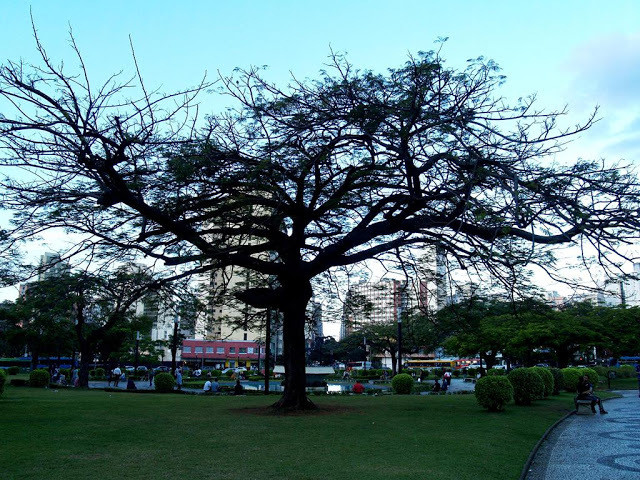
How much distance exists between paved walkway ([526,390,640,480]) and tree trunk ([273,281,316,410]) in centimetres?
669

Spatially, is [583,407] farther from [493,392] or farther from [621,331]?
[621,331]

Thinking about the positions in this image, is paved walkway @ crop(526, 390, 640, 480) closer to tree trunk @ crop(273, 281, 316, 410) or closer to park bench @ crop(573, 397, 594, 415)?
park bench @ crop(573, 397, 594, 415)

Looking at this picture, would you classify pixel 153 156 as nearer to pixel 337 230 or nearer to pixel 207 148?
pixel 207 148

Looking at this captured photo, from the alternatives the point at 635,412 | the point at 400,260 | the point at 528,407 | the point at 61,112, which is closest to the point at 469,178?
the point at 400,260

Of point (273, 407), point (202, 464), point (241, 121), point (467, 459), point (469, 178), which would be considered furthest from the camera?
point (273, 407)

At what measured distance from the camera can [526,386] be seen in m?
18.1

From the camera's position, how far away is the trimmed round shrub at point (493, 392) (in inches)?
605

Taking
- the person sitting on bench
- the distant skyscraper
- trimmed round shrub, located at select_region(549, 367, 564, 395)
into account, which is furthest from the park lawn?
trimmed round shrub, located at select_region(549, 367, 564, 395)

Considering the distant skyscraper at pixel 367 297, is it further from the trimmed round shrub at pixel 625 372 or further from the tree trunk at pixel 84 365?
the trimmed round shrub at pixel 625 372

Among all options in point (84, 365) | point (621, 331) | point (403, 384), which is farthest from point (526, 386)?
point (84, 365)

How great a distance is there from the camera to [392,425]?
12195 mm

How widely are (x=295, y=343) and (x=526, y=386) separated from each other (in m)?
8.24

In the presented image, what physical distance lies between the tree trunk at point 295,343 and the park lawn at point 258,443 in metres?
1.14

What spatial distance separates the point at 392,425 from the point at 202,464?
5.80 meters
